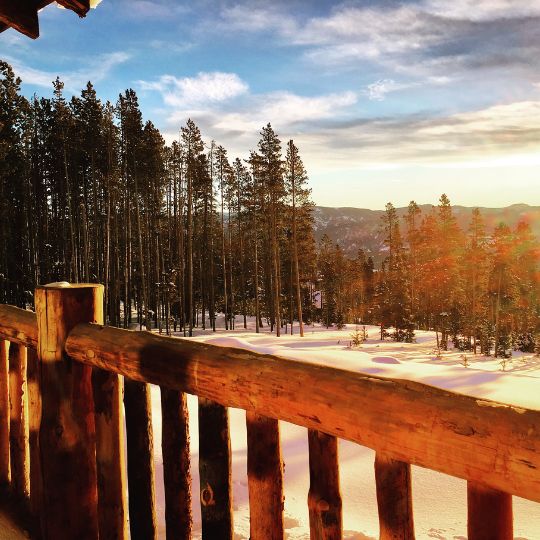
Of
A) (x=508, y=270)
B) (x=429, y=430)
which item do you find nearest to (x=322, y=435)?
(x=429, y=430)

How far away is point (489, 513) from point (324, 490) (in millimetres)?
523

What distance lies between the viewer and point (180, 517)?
2027 millimetres

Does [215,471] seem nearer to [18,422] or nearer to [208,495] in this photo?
[208,495]

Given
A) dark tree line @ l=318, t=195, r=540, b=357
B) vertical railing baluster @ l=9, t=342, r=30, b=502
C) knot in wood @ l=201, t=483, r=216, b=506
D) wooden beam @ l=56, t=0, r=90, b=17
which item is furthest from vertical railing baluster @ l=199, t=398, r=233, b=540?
dark tree line @ l=318, t=195, r=540, b=357

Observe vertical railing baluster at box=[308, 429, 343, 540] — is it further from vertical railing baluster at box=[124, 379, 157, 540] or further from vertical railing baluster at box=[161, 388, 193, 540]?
vertical railing baluster at box=[124, 379, 157, 540]

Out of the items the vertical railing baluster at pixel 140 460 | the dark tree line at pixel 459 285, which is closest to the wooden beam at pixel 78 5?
the vertical railing baluster at pixel 140 460

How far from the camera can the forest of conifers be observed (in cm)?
3086

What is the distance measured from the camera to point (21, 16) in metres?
2.95

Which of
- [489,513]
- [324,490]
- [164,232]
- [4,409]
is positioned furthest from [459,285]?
[489,513]

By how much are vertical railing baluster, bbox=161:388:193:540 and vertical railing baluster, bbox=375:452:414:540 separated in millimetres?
846

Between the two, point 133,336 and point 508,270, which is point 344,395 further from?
point 508,270

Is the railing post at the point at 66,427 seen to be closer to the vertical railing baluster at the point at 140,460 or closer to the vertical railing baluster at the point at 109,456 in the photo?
the vertical railing baluster at the point at 109,456

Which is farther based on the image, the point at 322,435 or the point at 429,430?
the point at 322,435

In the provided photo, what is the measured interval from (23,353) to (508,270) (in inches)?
1850
